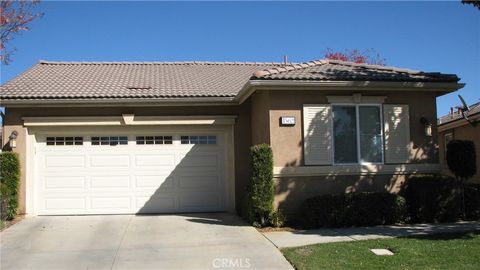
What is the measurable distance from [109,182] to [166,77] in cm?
410

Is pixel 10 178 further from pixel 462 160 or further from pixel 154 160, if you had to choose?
pixel 462 160

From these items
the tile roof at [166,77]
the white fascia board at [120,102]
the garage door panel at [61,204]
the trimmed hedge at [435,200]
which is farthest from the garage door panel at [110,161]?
the trimmed hedge at [435,200]

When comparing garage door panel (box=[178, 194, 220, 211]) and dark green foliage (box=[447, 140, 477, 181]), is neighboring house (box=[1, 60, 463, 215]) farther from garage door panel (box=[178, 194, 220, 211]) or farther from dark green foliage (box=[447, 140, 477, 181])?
dark green foliage (box=[447, 140, 477, 181])

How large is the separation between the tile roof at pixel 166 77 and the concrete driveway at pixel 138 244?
3.40 meters

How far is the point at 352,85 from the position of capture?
11492mm

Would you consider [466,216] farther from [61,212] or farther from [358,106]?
[61,212]

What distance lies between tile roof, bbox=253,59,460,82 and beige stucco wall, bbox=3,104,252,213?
2141 millimetres

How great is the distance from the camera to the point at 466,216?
11.6m

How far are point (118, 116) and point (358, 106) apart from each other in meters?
6.28

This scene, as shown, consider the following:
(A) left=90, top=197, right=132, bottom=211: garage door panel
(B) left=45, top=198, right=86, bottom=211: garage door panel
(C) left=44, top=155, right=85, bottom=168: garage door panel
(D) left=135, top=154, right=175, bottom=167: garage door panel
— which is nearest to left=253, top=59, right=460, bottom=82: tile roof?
(D) left=135, top=154, right=175, bottom=167: garage door panel

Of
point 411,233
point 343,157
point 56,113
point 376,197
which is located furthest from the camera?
point 56,113

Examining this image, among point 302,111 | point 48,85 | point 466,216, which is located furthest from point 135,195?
point 466,216

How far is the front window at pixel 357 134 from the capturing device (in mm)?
11805

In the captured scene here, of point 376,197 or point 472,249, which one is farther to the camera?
point 376,197
